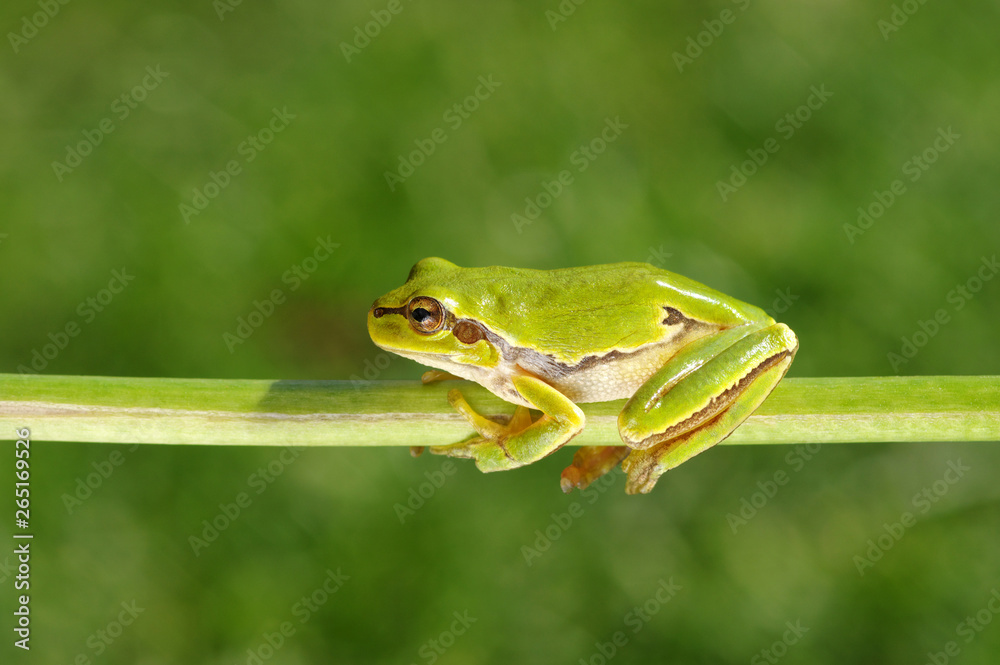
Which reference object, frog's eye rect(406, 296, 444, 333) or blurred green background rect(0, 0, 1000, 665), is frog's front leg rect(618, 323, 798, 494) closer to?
frog's eye rect(406, 296, 444, 333)

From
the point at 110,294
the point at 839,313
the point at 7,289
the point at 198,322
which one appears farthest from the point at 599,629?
the point at 7,289

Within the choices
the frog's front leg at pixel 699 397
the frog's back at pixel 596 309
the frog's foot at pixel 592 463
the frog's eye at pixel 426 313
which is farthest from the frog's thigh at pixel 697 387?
the frog's eye at pixel 426 313

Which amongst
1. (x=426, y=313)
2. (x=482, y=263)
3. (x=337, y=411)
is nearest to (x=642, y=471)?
(x=426, y=313)

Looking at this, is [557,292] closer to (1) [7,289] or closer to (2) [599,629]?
(2) [599,629]

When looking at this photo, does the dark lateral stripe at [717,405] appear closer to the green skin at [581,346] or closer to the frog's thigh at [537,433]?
the green skin at [581,346]

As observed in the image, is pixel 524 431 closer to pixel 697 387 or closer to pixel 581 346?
pixel 581 346

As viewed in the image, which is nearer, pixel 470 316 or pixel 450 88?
pixel 470 316
